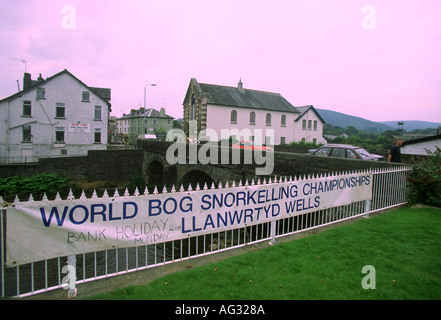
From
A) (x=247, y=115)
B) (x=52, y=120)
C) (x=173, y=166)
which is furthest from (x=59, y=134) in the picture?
(x=247, y=115)

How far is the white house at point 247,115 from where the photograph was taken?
39838mm

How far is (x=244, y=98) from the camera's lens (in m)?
43.4

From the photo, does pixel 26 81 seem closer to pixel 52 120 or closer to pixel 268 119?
pixel 52 120

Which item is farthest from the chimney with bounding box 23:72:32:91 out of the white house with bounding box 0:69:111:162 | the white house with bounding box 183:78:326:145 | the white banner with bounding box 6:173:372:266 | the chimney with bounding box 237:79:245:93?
the white banner with bounding box 6:173:372:266

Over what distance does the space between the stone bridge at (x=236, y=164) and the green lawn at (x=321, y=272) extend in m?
4.36

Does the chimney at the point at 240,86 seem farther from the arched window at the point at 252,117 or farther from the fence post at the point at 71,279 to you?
the fence post at the point at 71,279

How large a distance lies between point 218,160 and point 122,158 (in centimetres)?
A: 2235

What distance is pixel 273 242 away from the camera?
6.30 metres

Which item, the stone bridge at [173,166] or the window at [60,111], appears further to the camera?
the window at [60,111]

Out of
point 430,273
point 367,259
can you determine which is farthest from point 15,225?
point 430,273

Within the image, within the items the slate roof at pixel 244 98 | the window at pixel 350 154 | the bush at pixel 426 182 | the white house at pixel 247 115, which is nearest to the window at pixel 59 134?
the white house at pixel 247 115

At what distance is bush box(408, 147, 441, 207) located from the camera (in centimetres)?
905

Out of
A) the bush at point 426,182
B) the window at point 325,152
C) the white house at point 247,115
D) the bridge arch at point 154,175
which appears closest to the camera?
the bush at point 426,182
